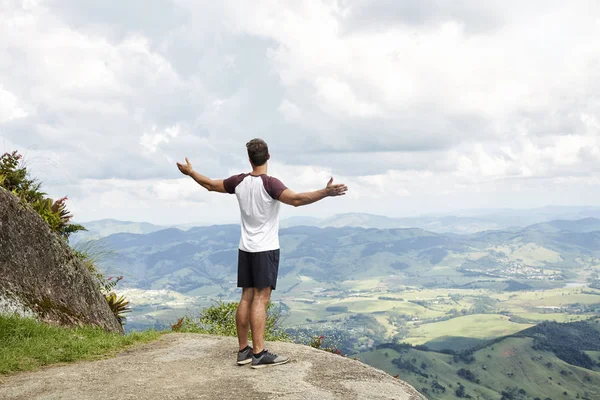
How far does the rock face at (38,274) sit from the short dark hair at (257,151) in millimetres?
6440

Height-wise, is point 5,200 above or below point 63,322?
above

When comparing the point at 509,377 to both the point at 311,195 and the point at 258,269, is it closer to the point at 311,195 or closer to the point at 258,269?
the point at 258,269

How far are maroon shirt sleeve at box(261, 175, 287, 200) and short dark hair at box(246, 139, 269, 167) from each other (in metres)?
0.34

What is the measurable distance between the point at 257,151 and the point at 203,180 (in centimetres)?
123

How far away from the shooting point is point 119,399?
6648 mm

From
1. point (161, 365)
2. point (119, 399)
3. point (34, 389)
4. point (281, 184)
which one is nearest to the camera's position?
point (119, 399)

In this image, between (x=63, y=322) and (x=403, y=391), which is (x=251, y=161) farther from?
(x=63, y=322)

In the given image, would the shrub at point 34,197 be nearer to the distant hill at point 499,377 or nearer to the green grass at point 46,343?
the green grass at point 46,343

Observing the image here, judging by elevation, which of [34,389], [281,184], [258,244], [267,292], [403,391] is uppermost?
[281,184]

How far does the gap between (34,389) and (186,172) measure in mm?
3855

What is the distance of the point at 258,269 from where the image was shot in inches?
307

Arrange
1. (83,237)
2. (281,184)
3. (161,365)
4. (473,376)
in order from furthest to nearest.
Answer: (473,376)
(83,237)
(161,365)
(281,184)

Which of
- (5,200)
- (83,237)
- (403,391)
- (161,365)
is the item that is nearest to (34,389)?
(161,365)

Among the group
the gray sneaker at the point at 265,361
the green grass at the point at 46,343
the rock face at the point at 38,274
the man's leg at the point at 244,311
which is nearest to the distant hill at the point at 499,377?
the rock face at the point at 38,274
